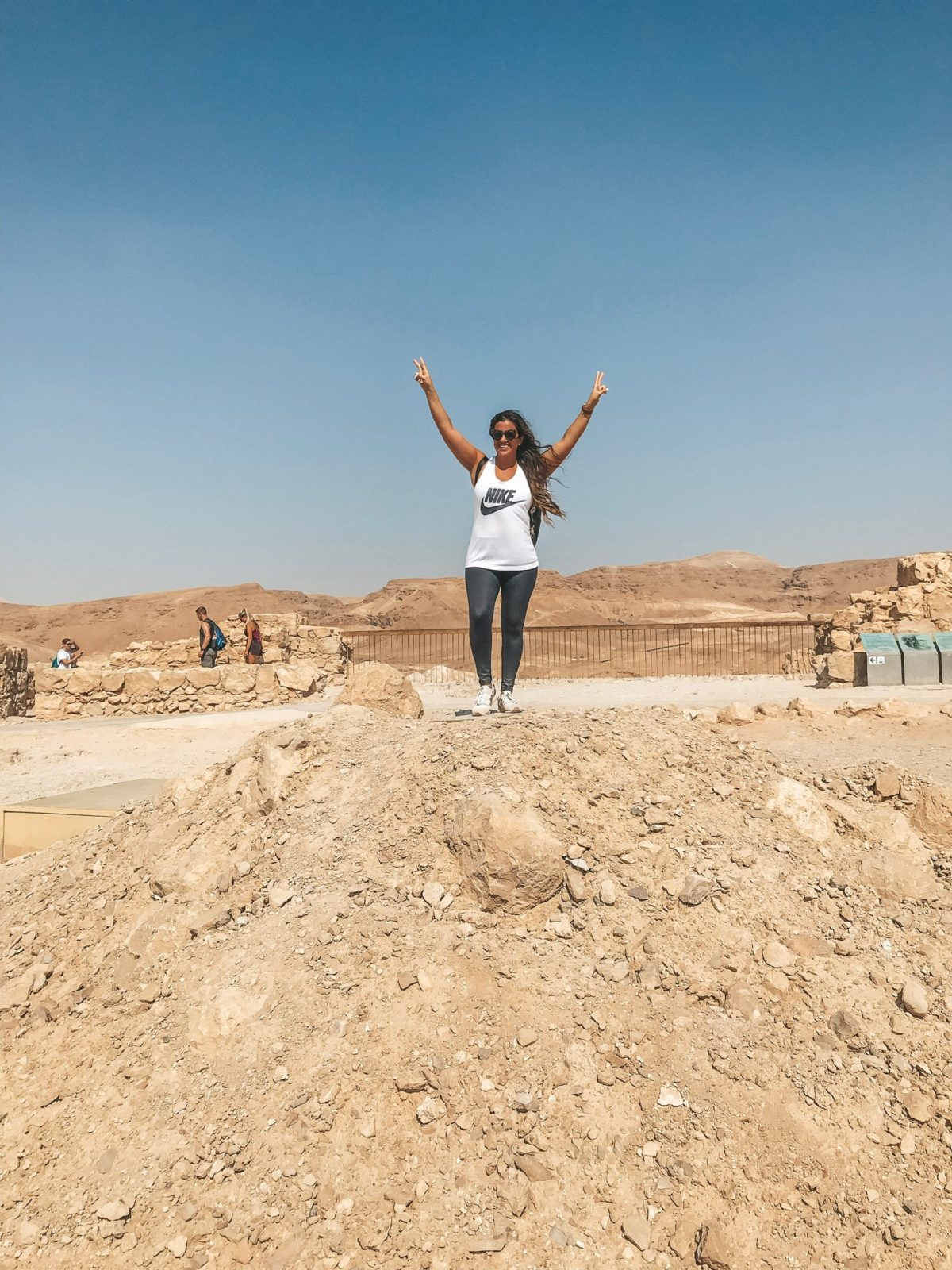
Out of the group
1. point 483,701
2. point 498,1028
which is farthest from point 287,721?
point 498,1028

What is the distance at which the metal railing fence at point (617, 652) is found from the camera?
21.2 metres

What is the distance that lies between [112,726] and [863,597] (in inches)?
630

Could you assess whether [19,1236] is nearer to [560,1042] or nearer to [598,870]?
[560,1042]

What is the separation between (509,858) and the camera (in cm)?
288

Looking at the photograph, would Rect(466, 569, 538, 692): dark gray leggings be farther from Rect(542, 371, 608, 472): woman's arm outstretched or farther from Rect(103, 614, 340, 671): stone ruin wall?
Rect(103, 614, 340, 671): stone ruin wall

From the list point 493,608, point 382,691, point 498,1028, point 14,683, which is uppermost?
point 493,608

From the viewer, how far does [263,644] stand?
17.0m

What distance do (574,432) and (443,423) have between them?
0.74 meters

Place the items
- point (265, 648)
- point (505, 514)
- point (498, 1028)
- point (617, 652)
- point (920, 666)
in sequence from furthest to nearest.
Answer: point (617, 652), point (265, 648), point (920, 666), point (505, 514), point (498, 1028)

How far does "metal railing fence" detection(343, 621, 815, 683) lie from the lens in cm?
2116

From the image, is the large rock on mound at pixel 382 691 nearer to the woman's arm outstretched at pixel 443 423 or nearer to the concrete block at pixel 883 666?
the woman's arm outstretched at pixel 443 423

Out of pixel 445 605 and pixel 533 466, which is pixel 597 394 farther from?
pixel 445 605

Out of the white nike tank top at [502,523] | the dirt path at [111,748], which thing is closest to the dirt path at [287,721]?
the dirt path at [111,748]

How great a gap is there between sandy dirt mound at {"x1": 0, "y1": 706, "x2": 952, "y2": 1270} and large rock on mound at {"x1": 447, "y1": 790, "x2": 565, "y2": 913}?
1cm
